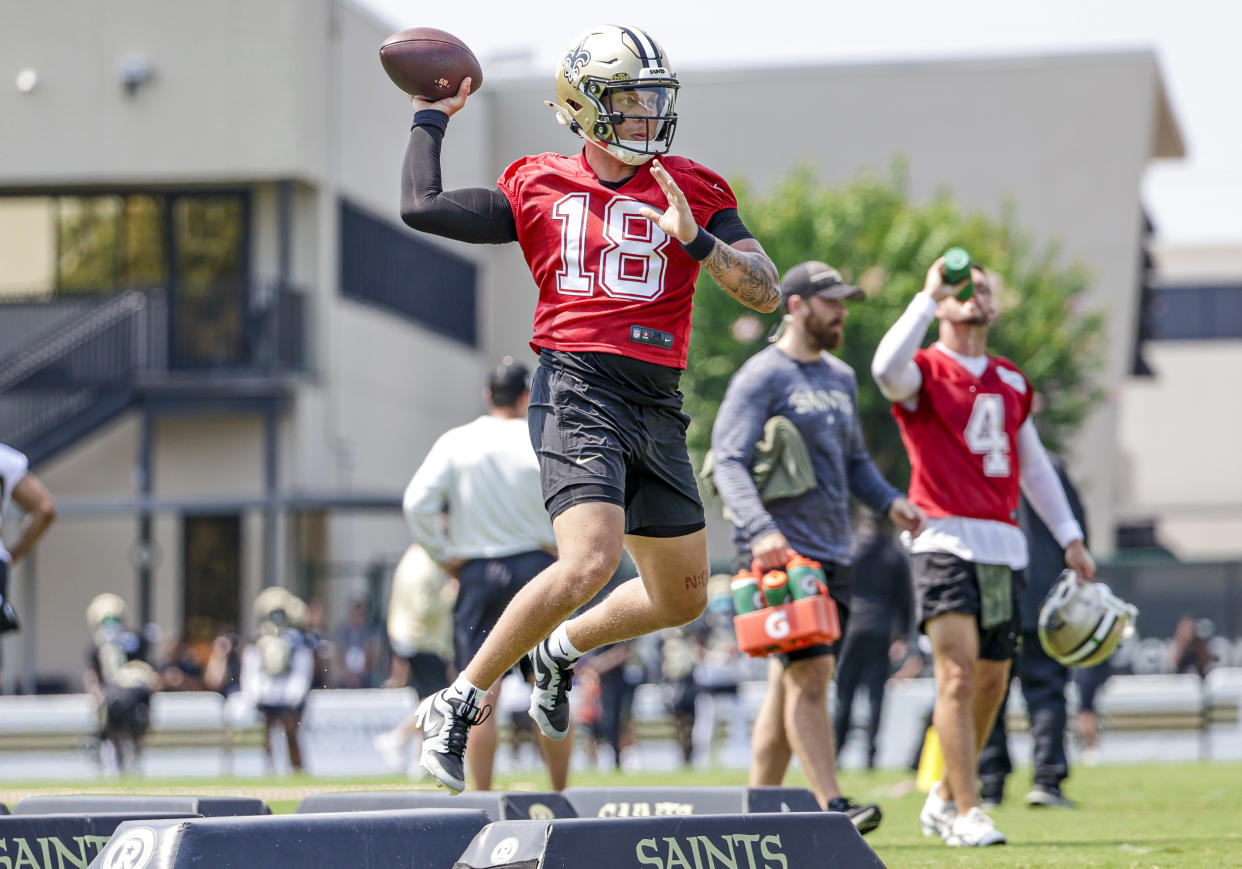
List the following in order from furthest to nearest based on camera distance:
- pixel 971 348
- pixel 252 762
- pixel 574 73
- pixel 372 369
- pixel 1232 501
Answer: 1. pixel 1232 501
2. pixel 372 369
3. pixel 252 762
4. pixel 971 348
5. pixel 574 73

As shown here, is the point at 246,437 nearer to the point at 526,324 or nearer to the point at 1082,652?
the point at 526,324

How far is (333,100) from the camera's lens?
32250mm

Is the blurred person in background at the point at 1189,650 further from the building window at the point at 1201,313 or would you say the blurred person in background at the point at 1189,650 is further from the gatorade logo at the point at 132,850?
the building window at the point at 1201,313

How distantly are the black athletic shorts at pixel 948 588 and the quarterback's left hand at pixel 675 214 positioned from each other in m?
2.67

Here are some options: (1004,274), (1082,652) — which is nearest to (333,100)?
(1004,274)

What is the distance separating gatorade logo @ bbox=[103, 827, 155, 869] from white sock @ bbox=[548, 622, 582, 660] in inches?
66.2

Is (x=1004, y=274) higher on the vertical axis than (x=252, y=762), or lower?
higher

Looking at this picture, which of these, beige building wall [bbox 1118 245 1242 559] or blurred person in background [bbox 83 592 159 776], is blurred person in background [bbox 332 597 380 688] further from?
beige building wall [bbox 1118 245 1242 559]

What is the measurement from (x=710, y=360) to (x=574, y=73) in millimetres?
31981

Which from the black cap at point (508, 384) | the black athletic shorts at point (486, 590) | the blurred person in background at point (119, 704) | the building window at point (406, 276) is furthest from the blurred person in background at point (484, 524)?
the building window at point (406, 276)

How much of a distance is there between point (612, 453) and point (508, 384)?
352 cm

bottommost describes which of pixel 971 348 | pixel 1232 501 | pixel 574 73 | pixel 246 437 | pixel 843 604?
pixel 1232 501

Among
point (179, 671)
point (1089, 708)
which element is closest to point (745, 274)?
point (1089, 708)

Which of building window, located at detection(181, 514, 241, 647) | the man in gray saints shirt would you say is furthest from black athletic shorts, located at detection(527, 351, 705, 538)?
building window, located at detection(181, 514, 241, 647)
